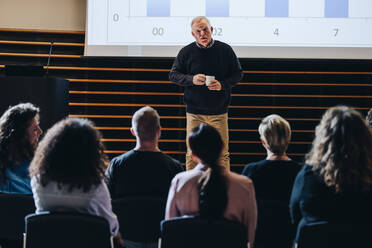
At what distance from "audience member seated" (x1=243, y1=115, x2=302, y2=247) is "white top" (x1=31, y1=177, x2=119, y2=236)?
0.74m

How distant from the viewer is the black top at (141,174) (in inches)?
83.7

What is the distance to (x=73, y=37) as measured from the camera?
17.9 feet

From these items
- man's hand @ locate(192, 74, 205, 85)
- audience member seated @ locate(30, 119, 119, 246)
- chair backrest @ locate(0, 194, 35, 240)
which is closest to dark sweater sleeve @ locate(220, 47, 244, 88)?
man's hand @ locate(192, 74, 205, 85)

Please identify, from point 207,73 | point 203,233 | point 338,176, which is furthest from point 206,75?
point 203,233

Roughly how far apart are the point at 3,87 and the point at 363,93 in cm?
420

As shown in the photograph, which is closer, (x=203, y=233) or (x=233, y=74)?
(x=203, y=233)

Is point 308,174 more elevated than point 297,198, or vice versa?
point 308,174

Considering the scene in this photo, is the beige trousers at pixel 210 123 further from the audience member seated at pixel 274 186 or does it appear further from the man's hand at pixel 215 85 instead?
the audience member seated at pixel 274 186

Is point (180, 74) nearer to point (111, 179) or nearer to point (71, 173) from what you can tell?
point (111, 179)

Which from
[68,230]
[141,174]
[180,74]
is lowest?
[68,230]

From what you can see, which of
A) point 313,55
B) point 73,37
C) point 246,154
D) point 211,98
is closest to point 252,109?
point 246,154

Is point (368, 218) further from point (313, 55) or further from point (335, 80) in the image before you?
point (335, 80)

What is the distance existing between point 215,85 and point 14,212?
2.11 meters

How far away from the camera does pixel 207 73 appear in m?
3.86
